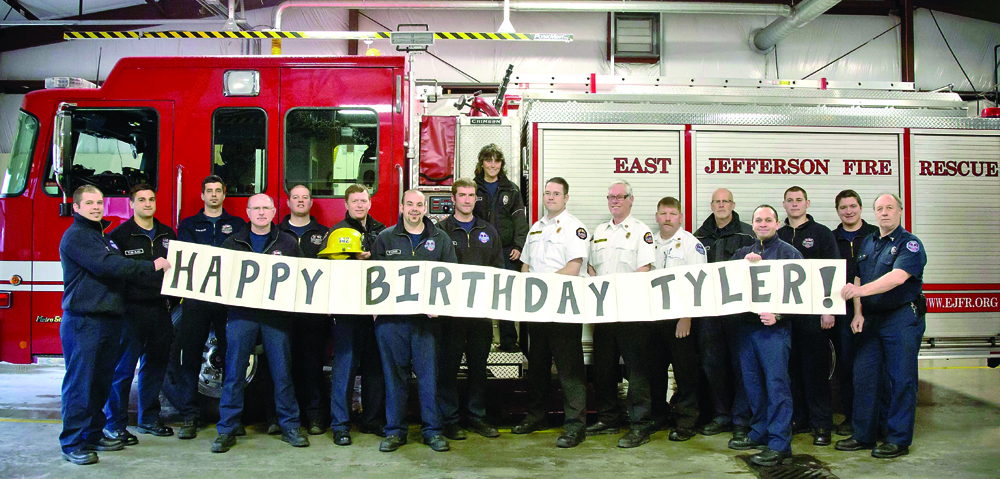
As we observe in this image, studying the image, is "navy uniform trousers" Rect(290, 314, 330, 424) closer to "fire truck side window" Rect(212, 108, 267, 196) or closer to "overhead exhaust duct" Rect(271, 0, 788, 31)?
"fire truck side window" Rect(212, 108, 267, 196)

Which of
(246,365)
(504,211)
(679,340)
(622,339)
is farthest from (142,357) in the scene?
(679,340)

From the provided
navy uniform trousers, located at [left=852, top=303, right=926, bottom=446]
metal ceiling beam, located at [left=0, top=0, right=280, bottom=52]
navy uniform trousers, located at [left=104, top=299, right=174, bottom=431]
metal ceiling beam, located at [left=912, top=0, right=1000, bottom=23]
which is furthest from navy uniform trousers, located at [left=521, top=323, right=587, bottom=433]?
metal ceiling beam, located at [left=912, top=0, right=1000, bottom=23]

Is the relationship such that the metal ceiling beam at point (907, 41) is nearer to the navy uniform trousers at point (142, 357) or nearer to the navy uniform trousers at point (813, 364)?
the navy uniform trousers at point (813, 364)

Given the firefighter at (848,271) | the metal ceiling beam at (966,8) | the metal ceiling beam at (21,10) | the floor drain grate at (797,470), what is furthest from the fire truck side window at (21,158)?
the metal ceiling beam at (966,8)

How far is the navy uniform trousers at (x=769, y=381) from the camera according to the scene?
5016 mm

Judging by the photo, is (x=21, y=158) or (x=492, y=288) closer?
(x=492, y=288)

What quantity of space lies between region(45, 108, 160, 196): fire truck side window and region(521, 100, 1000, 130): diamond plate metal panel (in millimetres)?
3600

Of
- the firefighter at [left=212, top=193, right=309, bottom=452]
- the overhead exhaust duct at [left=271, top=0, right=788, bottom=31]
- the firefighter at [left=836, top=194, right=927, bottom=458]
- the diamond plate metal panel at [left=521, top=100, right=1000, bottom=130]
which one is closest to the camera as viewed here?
the firefighter at [left=836, top=194, right=927, bottom=458]

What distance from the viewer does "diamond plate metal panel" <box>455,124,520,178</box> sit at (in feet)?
21.4

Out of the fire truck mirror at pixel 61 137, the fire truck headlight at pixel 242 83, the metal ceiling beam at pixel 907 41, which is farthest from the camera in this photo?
the metal ceiling beam at pixel 907 41

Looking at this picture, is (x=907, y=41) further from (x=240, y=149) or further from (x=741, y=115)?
(x=240, y=149)

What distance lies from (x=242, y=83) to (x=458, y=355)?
10.6ft

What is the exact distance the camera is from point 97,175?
5980 mm

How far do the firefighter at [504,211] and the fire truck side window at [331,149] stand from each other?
100 cm
